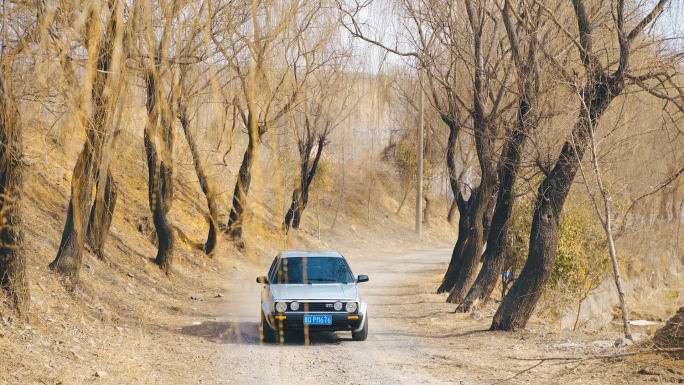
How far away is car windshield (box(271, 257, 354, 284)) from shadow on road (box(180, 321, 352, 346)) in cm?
91

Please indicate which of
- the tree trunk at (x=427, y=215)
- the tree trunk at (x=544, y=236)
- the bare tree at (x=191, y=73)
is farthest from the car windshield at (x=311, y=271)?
the tree trunk at (x=427, y=215)

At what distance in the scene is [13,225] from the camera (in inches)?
277

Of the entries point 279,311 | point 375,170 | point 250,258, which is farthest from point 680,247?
point 375,170

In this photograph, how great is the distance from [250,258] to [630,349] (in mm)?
18959

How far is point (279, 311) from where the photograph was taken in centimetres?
866

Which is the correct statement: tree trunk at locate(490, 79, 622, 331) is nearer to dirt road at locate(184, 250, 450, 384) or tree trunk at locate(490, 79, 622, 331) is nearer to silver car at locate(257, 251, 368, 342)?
dirt road at locate(184, 250, 450, 384)

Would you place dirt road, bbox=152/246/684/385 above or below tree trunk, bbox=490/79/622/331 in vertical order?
below

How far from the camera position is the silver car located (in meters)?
8.66

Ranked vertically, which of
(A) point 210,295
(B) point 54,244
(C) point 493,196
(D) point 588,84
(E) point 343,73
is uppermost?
(E) point 343,73

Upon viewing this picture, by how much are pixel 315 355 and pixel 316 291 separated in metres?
1.27

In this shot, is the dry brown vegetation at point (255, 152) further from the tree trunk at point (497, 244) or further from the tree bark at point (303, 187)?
the tree bark at point (303, 187)

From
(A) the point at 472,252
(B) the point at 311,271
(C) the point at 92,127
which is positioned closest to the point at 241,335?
(B) the point at 311,271

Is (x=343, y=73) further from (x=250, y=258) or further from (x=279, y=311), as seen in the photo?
(x=279, y=311)

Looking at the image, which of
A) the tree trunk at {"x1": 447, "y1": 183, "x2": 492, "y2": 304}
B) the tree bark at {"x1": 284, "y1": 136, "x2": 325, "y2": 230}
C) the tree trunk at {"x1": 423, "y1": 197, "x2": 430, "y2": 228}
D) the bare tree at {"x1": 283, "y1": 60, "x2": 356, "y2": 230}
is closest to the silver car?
the tree trunk at {"x1": 447, "y1": 183, "x2": 492, "y2": 304}
